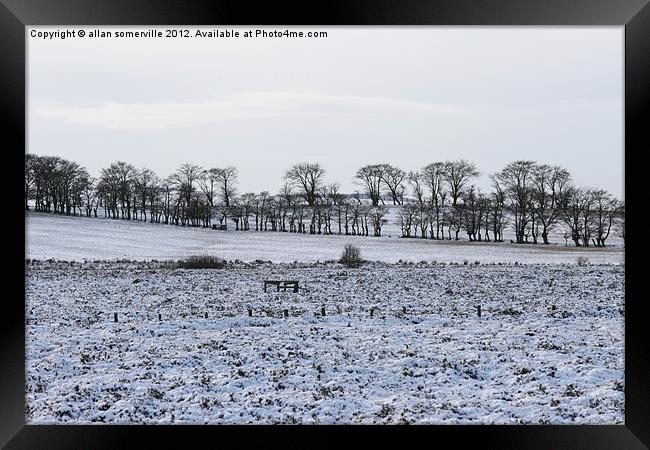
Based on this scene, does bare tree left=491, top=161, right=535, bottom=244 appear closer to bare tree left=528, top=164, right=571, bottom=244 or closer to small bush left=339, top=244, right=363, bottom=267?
bare tree left=528, top=164, right=571, bottom=244

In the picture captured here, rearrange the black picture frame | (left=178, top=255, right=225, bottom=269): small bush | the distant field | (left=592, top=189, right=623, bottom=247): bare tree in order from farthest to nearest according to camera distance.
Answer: (left=592, top=189, right=623, bottom=247): bare tree
the distant field
(left=178, top=255, right=225, bottom=269): small bush
the black picture frame

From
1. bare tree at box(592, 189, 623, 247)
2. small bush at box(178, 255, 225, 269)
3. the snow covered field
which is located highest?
bare tree at box(592, 189, 623, 247)

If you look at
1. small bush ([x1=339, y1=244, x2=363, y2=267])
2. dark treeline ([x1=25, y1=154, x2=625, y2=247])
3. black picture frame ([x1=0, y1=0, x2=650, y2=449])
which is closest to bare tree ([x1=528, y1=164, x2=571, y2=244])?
dark treeline ([x1=25, y1=154, x2=625, y2=247])

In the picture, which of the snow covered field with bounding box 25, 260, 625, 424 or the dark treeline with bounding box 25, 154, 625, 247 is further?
the dark treeline with bounding box 25, 154, 625, 247

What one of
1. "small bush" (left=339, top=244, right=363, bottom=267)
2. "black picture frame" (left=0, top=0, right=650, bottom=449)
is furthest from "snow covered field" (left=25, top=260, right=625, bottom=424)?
"small bush" (left=339, top=244, right=363, bottom=267)

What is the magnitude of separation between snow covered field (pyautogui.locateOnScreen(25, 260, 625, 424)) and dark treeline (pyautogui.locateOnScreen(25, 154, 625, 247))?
28.3m

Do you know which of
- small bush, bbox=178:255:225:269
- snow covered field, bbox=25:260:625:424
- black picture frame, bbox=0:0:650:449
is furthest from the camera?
small bush, bbox=178:255:225:269

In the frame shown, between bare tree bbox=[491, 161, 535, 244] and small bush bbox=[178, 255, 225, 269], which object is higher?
bare tree bbox=[491, 161, 535, 244]

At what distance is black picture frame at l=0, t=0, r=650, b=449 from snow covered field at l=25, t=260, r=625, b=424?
187 cm

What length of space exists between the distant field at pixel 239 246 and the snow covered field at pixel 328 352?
15934 mm

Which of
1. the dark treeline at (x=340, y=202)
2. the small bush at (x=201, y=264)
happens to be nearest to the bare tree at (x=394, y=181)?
the dark treeline at (x=340, y=202)

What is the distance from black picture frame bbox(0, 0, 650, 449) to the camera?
4992 millimetres
